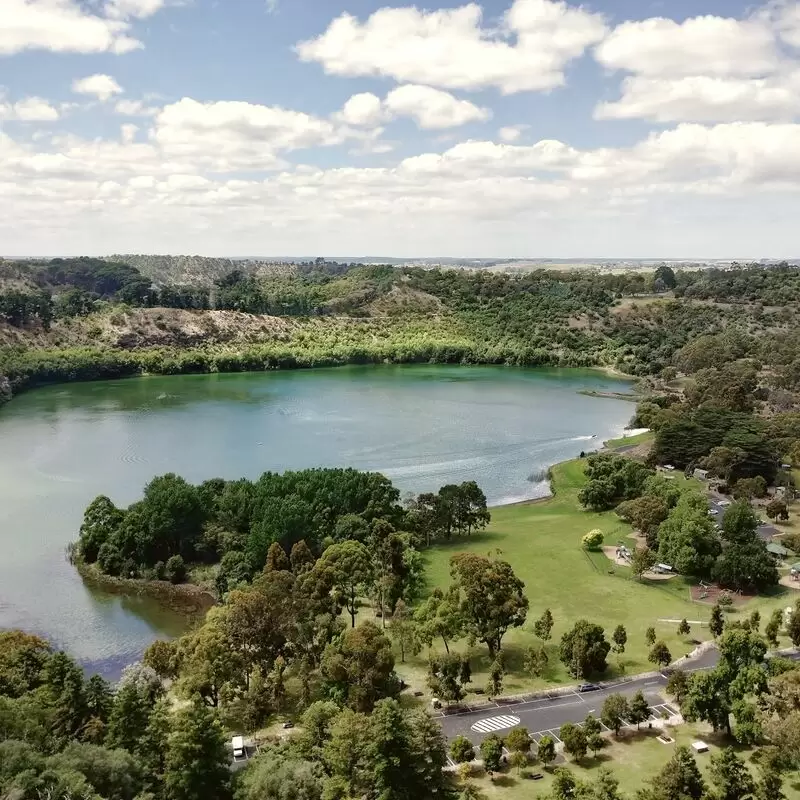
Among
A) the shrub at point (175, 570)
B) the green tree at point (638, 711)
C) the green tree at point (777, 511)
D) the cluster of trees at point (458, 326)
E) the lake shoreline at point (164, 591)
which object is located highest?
the cluster of trees at point (458, 326)

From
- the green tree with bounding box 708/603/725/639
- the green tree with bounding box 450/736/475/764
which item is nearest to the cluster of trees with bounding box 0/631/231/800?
the green tree with bounding box 450/736/475/764

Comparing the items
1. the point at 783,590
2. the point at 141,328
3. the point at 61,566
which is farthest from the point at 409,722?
the point at 141,328

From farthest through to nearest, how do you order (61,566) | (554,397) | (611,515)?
(554,397) → (611,515) → (61,566)

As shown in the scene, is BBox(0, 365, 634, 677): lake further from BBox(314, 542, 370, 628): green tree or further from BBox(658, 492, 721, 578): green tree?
BBox(658, 492, 721, 578): green tree

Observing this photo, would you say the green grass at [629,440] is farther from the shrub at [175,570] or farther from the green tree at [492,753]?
the green tree at [492,753]

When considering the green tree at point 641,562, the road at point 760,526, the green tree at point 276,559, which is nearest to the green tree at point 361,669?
the green tree at point 276,559

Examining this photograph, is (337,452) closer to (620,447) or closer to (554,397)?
(620,447)
